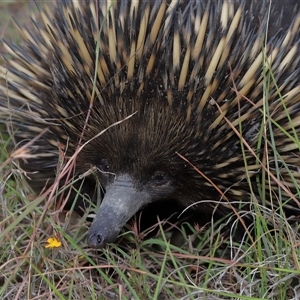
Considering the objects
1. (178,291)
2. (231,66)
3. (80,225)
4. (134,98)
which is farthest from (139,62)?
(178,291)

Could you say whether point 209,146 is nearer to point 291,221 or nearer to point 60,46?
point 291,221

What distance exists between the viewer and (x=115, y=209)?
1513mm

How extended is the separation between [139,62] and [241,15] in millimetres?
280

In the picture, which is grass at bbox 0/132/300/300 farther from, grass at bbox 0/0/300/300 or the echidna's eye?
the echidna's eye

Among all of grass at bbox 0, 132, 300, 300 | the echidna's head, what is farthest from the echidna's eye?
grass at bbox 0, 132, 300, 300

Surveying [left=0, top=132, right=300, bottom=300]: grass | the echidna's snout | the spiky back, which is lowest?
[left=0, top=132, right=300, bottom=300]: grass

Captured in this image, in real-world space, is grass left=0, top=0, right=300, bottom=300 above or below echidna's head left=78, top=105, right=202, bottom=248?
below

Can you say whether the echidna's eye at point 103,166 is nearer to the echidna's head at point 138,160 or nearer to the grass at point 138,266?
the echidna's head at point 138,160

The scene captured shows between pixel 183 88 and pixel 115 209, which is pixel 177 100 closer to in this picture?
pixel 183 88

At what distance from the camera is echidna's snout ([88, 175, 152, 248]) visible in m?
1.45

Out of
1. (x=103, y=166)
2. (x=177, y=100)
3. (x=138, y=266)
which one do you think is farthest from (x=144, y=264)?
(x=177, y=100)

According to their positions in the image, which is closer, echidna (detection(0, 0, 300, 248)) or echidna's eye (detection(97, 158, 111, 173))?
echidna (detection(0, 0, 300, 248))

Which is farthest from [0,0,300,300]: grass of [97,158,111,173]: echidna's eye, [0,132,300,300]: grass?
[97,158,111,173]: echidna's eye

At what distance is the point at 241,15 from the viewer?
1.62 metres
